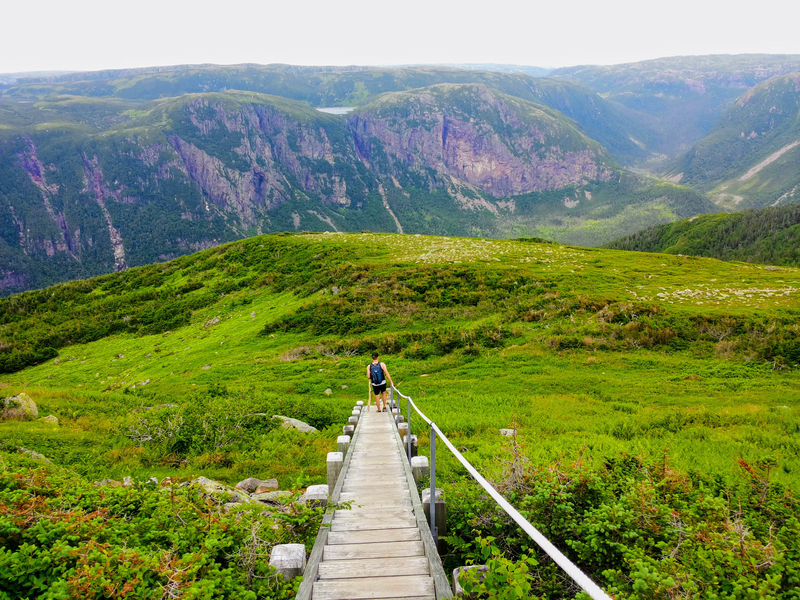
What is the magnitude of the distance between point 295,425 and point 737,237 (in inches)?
7472

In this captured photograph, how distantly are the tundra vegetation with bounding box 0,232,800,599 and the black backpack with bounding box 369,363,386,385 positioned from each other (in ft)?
7.30

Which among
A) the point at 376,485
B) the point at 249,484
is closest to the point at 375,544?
the point at 376,485

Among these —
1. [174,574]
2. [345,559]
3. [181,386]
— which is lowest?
[181,386]

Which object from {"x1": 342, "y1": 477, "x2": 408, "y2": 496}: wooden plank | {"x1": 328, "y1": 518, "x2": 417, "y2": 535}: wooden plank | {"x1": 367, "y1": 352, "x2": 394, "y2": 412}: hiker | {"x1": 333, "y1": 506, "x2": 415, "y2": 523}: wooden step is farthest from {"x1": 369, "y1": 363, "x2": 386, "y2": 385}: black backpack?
{"x1": 328, "y1": 518, "x2": 417, "y2": 535}: wooden plank

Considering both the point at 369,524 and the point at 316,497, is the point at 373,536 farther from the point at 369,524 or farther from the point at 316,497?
the point at 316,497

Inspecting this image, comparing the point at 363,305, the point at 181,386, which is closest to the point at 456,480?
the point at 181,386

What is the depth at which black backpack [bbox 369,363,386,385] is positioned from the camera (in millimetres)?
13609

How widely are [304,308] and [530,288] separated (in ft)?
59.9

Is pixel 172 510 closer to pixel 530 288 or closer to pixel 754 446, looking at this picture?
pixel 754 446

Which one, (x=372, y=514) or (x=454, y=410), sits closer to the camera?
(x=372, y=514)

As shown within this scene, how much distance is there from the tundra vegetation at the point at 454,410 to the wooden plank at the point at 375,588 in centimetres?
43

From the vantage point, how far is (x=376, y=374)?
44.8ft

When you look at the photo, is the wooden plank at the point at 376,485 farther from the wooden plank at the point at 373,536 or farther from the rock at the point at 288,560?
the rock at the point at 288,560

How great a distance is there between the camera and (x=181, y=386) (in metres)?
20.7
